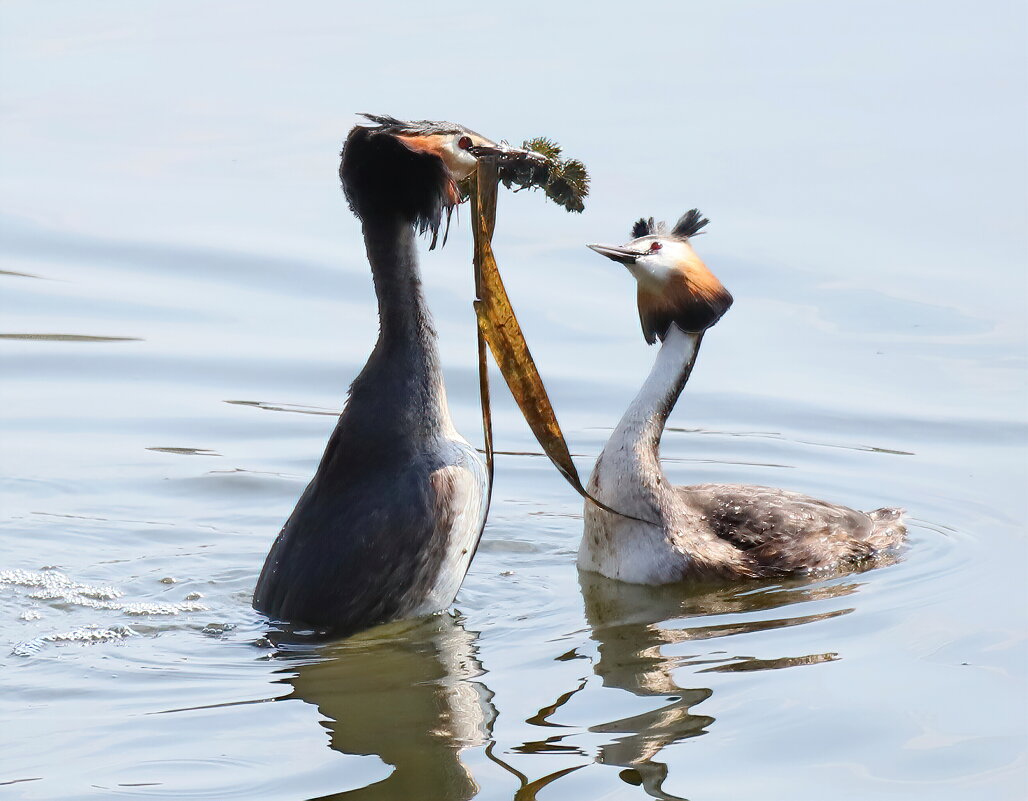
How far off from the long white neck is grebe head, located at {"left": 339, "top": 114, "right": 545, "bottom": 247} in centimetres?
159

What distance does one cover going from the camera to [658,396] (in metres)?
8.56

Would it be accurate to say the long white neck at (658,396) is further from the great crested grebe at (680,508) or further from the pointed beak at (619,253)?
the pointed beak at (619,253)

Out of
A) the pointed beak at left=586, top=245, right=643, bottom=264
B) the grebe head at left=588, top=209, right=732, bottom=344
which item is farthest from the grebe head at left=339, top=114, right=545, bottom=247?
the grebe head at left=588, top=209, right=732, bottom=344

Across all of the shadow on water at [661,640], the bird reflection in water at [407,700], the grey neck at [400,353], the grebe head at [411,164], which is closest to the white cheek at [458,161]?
the grebe head at [411,164]

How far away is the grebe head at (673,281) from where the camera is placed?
838 centimetres

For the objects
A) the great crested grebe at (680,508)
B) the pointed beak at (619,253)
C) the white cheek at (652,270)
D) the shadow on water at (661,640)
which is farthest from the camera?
the white cheek at (652,270)

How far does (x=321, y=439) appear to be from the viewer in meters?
10.2

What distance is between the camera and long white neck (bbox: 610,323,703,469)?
8.47m

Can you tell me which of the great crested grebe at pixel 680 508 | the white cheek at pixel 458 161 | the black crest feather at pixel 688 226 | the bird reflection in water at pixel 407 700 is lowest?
the bird reflection in water at pixel 407 700

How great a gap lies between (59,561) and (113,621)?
968mm

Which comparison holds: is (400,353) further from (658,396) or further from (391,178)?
(658,396)

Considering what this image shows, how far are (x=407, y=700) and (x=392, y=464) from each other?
40.6 inches

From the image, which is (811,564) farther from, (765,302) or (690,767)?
(765,302)

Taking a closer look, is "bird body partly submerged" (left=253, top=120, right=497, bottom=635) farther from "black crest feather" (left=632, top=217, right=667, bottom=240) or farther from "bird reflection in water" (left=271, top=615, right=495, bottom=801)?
"black crest feather" (left=632, top=217, right=667, bottom=240)
